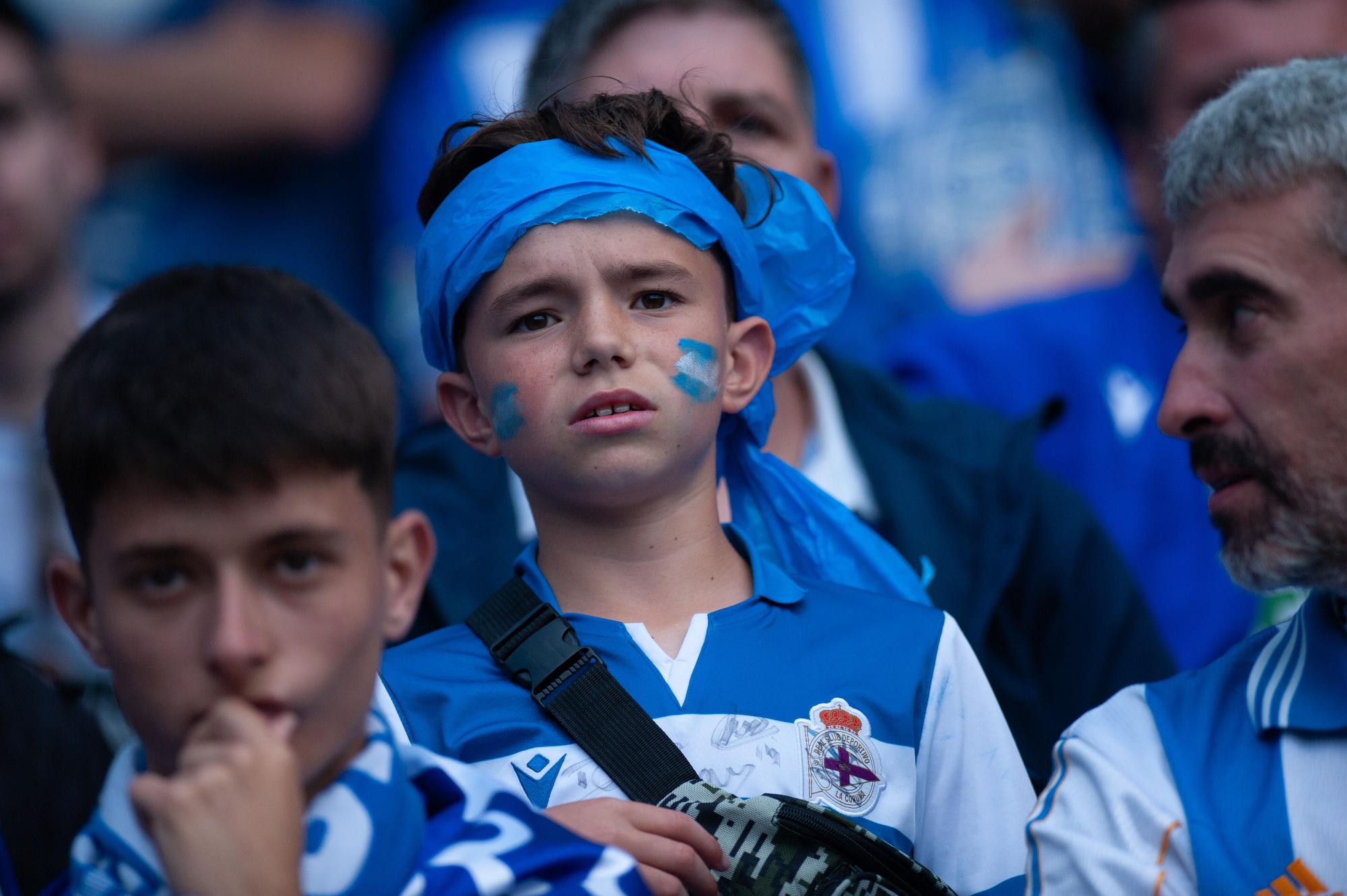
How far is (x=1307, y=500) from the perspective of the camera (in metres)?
2.31

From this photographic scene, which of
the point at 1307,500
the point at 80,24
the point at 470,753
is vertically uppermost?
the point at 80,24

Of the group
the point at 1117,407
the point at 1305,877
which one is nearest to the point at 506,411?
the point at 1305,877

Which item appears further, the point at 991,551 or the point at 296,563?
the point at 991,551

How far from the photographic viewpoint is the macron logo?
85.8 inches

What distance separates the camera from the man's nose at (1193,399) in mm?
2430

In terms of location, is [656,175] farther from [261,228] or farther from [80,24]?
[80,24]

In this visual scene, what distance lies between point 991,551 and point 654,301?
1170 mm

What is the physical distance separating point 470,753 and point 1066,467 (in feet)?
8.31

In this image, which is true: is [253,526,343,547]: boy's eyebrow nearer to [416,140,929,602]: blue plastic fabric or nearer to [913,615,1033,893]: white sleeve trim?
[416,140,929,602]: blue plastic fabric

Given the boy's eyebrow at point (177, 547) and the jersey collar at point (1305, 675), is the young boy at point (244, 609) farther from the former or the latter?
the jersey collar at point (1305, 675)

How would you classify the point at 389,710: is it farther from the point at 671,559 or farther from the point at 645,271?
the point at 645,271

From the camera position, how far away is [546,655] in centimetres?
226

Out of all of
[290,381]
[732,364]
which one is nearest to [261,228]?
[732,364]
